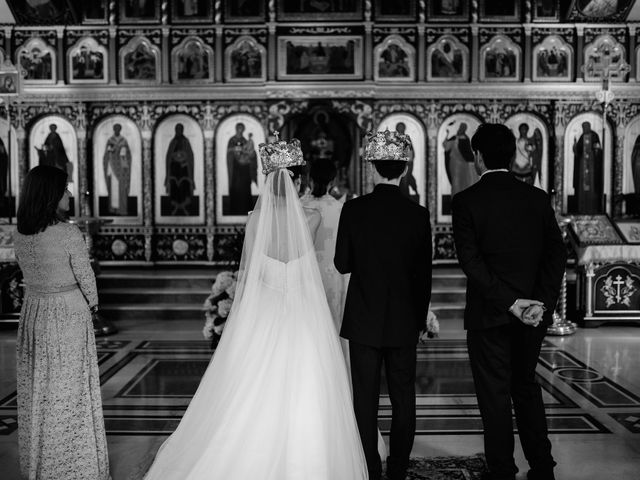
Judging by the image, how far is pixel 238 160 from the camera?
12367 mm

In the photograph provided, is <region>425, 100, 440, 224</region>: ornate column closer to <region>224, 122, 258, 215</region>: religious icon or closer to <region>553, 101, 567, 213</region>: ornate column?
<region>553, 101, 567, 213</region>: ornate column

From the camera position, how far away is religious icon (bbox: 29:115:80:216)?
483 inches

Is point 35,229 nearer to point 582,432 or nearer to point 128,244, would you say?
point 582,432

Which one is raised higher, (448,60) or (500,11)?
(500,11)

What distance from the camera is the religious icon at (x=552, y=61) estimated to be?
1230 cm

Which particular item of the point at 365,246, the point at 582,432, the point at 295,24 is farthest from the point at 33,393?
the point at 295,24

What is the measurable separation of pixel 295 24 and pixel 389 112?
2.19m

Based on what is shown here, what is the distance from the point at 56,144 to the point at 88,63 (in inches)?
59.2

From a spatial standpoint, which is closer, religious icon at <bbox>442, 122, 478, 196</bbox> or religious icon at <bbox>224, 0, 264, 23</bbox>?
religious icon at <bbox>224, 0, 264, 23</bbox>

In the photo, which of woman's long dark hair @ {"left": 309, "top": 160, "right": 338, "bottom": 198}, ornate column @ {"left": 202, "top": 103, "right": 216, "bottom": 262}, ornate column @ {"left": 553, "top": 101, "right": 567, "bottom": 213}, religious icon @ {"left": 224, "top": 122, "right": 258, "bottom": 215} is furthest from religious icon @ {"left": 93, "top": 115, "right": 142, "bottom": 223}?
woman's long dark hair @ {"left": 309, "top": 160, "right": 338, "bottom": 198}

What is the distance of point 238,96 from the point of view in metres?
12.2

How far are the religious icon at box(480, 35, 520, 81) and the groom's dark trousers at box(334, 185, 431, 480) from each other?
9043 millimetres

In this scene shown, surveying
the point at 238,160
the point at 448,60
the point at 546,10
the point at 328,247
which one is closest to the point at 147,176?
the point at 238,160

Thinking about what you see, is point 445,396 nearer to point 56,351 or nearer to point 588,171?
point 56,351
